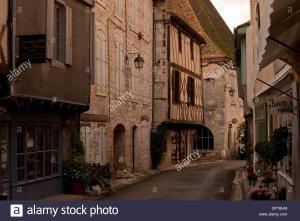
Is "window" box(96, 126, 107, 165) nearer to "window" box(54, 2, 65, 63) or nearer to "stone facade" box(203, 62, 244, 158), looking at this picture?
"window" box(54, 2, 65, 63)

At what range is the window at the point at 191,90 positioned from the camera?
1240 inches

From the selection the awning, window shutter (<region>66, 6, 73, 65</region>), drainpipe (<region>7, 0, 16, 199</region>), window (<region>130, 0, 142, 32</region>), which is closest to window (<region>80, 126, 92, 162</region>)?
window shutter (<region>66, 6, 73, 65</region>)

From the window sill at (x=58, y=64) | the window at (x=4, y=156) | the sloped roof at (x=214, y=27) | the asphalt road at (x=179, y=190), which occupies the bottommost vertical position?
the asphalt road at (x=179, y=190)

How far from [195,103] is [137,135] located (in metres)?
9.96

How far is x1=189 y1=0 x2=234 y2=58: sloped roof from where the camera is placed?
40347 mm

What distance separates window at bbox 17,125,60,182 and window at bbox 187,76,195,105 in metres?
17.5

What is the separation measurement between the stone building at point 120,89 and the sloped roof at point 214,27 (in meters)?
14.5

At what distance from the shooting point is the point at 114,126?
20.4 metres

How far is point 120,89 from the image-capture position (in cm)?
2127

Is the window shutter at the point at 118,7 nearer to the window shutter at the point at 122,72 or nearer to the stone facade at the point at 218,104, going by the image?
the window shutter at the point at 122,72

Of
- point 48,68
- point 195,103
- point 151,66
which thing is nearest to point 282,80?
point 48,68

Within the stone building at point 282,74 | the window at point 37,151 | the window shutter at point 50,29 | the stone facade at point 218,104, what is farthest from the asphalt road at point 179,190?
the stone facade at point 218,104

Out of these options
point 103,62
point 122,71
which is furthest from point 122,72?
point 103,62

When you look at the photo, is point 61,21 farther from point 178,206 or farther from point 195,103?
point 195,103
